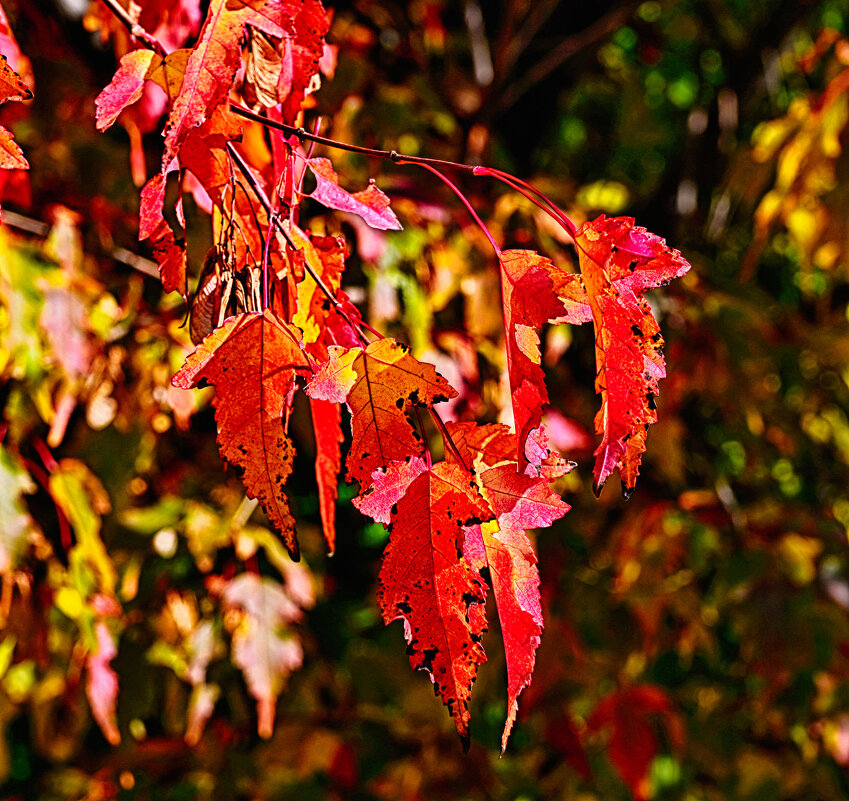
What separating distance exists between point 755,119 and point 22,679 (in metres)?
1.53

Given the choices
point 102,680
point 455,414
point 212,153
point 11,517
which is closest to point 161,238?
point 212,153

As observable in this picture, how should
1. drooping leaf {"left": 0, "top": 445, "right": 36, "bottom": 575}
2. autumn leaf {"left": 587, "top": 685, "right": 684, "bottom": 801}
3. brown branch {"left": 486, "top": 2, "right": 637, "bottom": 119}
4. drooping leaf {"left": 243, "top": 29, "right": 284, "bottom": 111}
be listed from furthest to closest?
brown branch {"left": 486, "top": 2, "right": 637, "bottom": 119}
autumn leaf {"left": 587, "top": 685, "right": 684, "bottom": 801}
drooping leaf {"left": 0, "top": 445, "right": 36, "bottom": 575}
drooping leaf {"left": 243, "top": 29, "right": 284, "bottom": 111}

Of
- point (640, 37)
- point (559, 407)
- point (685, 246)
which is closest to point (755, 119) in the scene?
point (640, 37)

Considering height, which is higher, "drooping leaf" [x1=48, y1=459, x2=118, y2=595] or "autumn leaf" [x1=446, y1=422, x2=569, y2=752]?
"autumn leaf" [x1=446, y1=422, x2=569, y2=752]

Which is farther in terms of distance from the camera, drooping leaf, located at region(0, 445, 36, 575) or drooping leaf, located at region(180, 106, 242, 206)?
drooping leaf, located at region(0, 445, 36, 575)

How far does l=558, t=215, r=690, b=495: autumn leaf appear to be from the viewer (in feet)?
1.15

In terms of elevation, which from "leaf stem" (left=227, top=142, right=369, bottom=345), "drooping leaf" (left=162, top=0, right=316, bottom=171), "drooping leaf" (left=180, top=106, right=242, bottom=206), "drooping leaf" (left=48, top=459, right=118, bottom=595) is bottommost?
"drooping leaf" (left=48, top=459, right=118, bottom=595)

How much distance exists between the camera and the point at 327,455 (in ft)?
1.41

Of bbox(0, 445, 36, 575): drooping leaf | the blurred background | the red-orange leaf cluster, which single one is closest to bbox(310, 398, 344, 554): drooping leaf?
the red-orange leaf cluster

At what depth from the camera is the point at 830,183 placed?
4.23ft

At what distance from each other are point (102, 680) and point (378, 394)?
2.28 ft

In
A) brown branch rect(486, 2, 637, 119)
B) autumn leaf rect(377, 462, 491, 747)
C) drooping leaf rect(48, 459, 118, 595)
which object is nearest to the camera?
autumn leaf rect(377, 462, 491, 747)

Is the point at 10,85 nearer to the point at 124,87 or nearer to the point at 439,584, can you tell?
the point at 124,87

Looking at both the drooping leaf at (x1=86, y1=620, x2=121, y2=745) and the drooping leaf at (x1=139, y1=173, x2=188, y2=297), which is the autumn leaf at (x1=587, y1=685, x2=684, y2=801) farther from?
the drooping leaf at (x1=139, y1=173, x2=188, y2=297)
